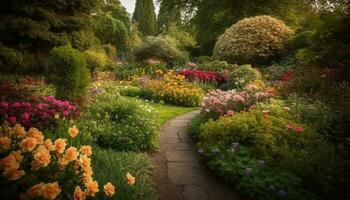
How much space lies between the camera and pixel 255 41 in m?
→ 17.6

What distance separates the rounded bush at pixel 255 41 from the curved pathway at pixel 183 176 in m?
12.5

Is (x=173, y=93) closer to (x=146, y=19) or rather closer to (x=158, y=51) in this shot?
(x=158, y=51)

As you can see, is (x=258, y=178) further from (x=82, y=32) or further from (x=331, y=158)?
(x=82, y=32)

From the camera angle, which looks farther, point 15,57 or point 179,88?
point 15,57

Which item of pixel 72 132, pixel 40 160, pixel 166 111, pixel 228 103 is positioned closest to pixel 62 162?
pixel 40 160

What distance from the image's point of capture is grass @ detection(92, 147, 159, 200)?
134 inches

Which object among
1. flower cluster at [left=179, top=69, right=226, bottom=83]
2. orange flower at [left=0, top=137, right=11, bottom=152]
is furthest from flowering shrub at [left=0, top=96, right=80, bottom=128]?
flower cluster at [left=179, top=69, right=226, bottom=83]

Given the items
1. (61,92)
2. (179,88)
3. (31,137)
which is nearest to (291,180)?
(31,137)

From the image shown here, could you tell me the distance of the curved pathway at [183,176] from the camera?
3988mm

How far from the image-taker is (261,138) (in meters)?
4.69

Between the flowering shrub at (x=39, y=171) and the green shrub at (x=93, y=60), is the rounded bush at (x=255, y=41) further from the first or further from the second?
the flowering shrub at (x=39, y=171)

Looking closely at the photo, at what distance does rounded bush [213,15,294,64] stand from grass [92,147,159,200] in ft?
45.7

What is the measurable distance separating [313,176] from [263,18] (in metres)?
16.1

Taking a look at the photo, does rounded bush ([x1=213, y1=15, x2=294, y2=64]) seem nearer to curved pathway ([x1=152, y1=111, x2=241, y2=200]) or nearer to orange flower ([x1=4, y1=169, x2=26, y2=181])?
curved pathway ([x1=152, y1=111, x2=241, y2=200])
